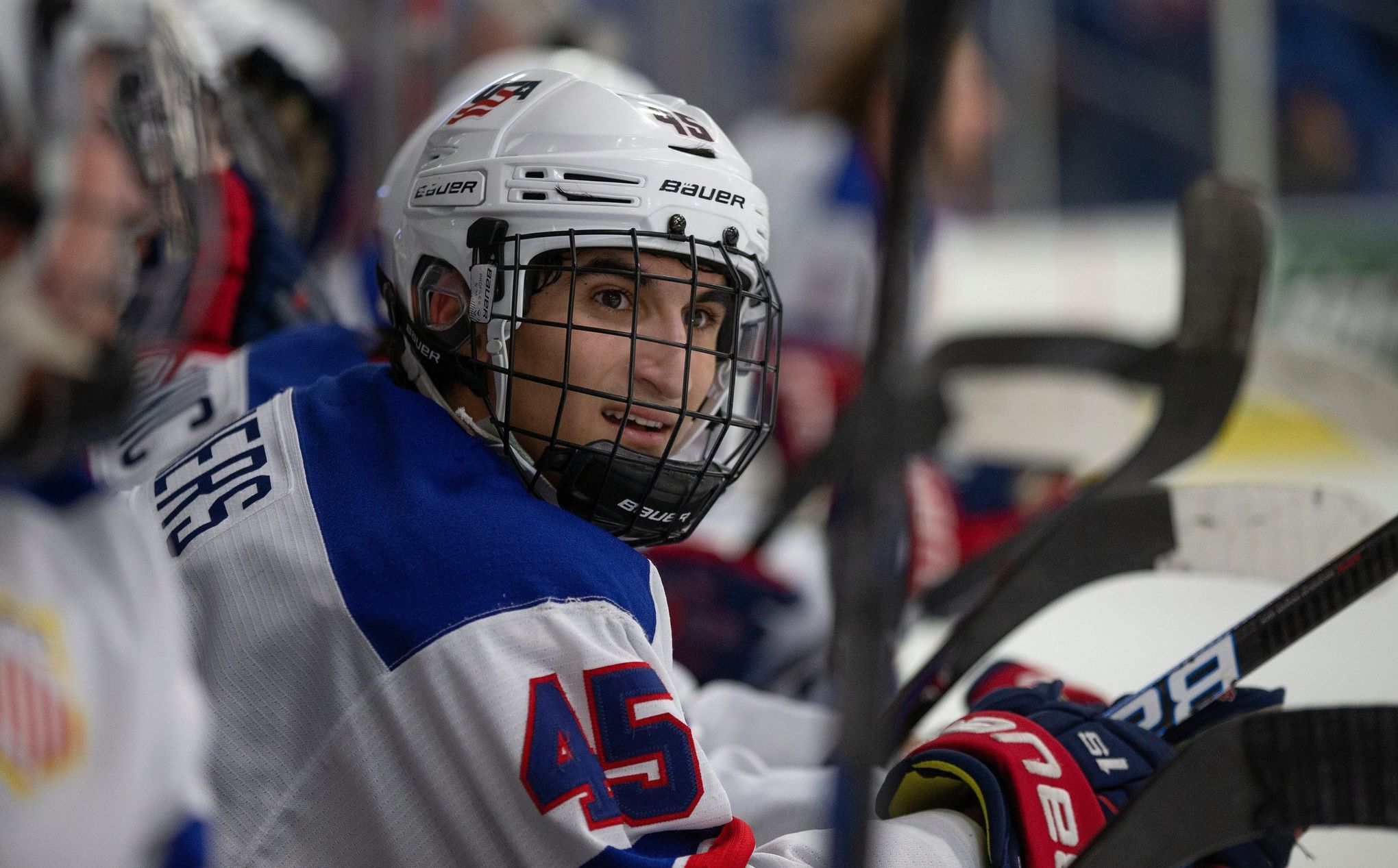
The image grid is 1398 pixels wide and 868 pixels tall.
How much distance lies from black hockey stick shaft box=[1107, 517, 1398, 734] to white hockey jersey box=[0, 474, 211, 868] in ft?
2.50

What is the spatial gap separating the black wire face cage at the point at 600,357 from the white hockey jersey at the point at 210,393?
1.08 feet

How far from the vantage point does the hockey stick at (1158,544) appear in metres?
1.41

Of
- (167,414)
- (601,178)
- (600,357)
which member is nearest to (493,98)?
(601,178)

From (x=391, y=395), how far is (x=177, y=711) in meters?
0.46

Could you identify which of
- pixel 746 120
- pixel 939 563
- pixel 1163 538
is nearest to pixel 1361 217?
pixel 746 120

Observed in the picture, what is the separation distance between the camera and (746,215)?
1165 millimetres

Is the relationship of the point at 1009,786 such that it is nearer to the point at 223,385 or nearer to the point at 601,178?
the point at 601,178

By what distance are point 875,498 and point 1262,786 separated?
1.36ft

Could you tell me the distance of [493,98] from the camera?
119cm

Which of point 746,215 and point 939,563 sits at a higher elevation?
point 746,215

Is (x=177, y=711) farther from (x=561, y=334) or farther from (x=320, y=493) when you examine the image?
(x=561, y=334)

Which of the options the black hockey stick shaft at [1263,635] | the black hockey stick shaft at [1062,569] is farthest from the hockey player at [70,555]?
the black hockey stick shaft at [1062,569]

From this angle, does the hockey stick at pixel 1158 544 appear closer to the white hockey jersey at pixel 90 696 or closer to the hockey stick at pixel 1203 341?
the hockey stick at pixel 1203 341

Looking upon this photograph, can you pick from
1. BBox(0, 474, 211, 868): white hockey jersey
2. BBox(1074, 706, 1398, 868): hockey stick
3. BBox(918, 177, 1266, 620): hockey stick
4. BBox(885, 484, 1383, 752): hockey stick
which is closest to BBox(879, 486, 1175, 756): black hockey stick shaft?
BBox(885, 484, 1383, 752): hockey stick
